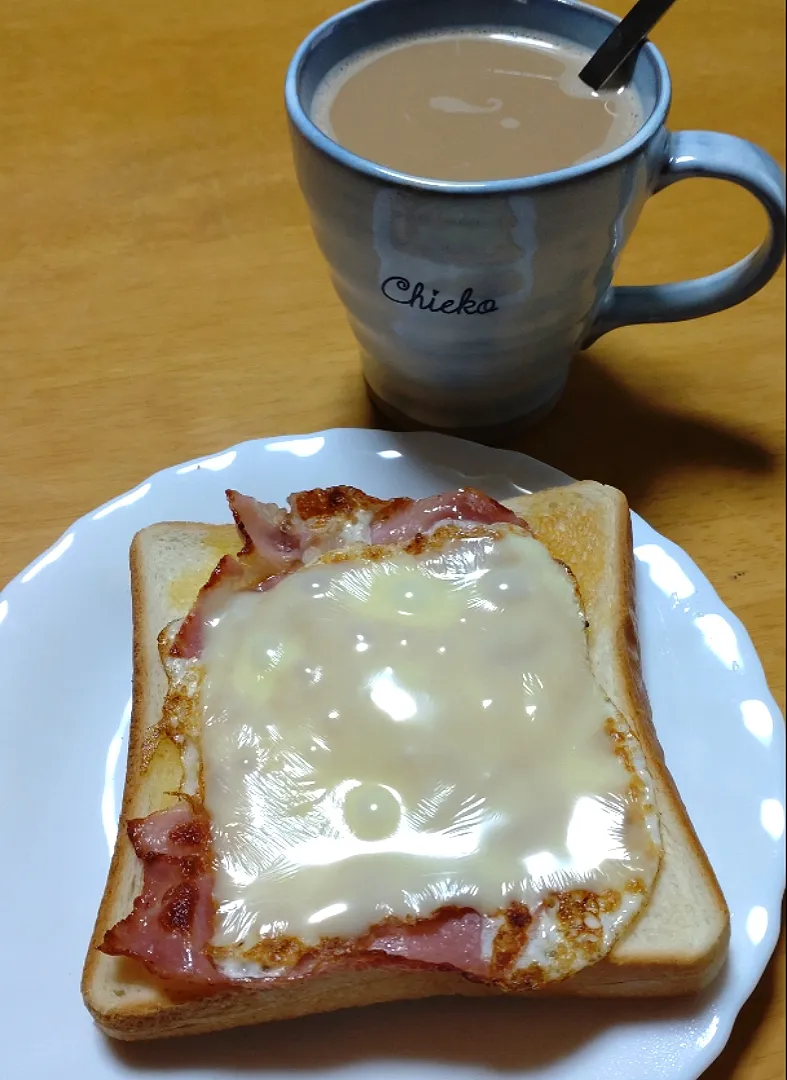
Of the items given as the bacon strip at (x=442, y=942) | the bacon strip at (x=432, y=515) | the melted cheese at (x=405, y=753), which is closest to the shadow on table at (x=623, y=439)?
the bacon strip at (x=432, y=515)

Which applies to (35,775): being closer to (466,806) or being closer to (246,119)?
(466,806)

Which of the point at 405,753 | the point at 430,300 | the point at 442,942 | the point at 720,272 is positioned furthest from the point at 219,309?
the point at 442,942

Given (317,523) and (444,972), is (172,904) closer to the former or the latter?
(444,972)

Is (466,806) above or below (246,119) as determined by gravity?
below

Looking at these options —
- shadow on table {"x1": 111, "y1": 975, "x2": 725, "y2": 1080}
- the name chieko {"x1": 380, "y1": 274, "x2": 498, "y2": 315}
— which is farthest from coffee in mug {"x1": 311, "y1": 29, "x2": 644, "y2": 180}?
Answer: shadow on table {"x1": 111, "y1": 975, "x2": 725, "y2": 1080}

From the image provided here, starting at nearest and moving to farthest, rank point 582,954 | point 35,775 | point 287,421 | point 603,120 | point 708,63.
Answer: point 582,954
point 35,775
point 603,120
point 287,421
point 708,63

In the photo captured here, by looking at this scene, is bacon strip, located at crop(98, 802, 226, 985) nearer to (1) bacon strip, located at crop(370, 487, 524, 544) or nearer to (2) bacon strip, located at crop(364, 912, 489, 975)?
(2) bacon strip, located at crop(364, 912, 489, 975)

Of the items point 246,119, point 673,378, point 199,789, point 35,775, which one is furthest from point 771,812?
point 246,119
